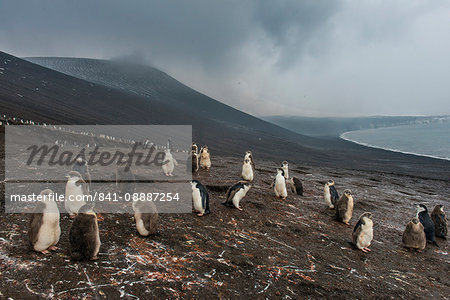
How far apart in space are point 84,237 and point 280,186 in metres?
9.29

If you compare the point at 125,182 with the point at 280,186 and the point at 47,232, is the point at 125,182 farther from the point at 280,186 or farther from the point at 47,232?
the point at 280,186

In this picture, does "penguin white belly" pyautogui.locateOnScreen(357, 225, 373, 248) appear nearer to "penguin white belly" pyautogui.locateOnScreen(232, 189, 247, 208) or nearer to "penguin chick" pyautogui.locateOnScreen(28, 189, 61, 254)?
"penguin white belly" pyautogui.locateOnScreen(232, 189, 247, 208)

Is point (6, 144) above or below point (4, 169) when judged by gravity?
above

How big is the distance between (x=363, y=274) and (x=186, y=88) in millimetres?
137441

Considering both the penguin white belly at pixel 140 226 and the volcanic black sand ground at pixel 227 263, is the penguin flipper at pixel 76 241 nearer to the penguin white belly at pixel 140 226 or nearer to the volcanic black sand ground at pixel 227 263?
the volcanic black sand ground at pixel 227 263

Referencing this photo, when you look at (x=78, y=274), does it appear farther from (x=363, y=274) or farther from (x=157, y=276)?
(x=363, y=274)

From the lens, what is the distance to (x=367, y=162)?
163 ft

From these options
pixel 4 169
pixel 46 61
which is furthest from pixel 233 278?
pixel 46 61

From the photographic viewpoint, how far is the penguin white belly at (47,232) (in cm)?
518

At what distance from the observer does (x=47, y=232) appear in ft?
17.2

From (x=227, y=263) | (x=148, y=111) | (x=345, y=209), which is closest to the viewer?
(x=227, y=263)

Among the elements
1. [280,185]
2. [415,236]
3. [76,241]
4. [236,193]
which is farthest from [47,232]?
[415,236]

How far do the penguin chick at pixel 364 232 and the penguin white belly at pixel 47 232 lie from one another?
26.9 feet

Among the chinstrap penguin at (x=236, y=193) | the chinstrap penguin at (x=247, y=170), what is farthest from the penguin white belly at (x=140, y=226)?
the chinstrap penguin at (x=247, y=170)
